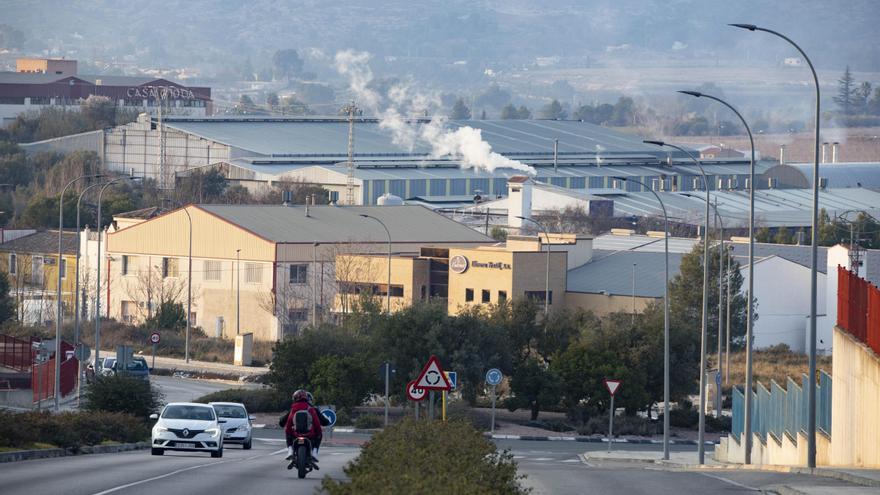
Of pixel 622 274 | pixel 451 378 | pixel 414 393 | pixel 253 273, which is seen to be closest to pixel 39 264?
pixel 253 273

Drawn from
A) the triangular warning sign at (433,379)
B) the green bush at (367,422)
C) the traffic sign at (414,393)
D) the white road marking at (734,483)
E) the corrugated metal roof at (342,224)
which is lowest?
the green bush at (367,422)

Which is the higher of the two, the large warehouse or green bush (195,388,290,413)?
the large warehouse

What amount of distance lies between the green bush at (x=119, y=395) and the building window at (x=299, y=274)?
44853 mm

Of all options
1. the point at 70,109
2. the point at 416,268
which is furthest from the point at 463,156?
the point at 416,268

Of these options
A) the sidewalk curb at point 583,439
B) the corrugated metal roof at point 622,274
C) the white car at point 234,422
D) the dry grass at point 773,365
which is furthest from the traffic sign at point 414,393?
the corrugated metal roof at point 622,274

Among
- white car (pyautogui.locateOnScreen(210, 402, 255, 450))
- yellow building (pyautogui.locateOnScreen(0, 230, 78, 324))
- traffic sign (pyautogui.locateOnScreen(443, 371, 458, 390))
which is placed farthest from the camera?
yellow building (pyautogui.locateOnScreen(0, 230, 78, 324))

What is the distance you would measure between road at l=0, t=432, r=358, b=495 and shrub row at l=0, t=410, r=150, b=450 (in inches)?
42.2

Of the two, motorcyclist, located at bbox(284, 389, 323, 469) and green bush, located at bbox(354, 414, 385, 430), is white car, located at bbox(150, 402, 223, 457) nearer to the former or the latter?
motorcyclist, located at bbox(284, 389, 323, 469)

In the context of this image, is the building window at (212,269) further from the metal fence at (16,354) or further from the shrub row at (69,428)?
the shrub row at (69,428)

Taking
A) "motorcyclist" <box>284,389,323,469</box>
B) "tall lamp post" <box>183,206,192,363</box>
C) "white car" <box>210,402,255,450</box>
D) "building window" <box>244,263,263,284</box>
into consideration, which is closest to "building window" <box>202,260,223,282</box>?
"building window" <box>244,263,263,284</box>

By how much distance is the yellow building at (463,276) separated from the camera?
82438 mm

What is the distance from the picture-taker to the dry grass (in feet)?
228

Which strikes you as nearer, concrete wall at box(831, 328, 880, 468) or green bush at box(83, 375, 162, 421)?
concrete wall at box(831, 328, 880, 468)

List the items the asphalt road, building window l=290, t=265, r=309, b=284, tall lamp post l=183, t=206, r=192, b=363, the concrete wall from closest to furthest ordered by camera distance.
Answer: the asphalt road
the concrete wall
tall lamp post l=183, t=206, r=192, b=363
building window l=290, t=265, r=309, b=284
